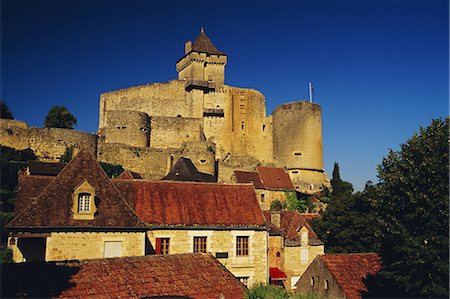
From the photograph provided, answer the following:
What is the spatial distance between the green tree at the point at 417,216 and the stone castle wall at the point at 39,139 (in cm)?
3340

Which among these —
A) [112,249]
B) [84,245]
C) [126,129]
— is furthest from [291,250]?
[126,129]

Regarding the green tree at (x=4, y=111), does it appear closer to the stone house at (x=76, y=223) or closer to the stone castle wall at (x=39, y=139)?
the stone castle wall at (x=39, y=139)

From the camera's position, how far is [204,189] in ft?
71.8

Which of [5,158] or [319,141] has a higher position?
[319,141]

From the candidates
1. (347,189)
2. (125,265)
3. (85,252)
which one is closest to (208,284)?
(125,265)

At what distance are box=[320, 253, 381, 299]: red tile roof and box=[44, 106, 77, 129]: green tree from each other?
44.9 metres

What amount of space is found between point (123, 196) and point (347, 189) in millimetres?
31463

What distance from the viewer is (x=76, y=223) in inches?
665

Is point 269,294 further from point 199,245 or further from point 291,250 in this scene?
point 291,250

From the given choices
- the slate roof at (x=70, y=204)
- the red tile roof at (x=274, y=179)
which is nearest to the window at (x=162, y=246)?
the slate roof at (x=70, y=204)

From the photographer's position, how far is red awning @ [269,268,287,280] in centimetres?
2563

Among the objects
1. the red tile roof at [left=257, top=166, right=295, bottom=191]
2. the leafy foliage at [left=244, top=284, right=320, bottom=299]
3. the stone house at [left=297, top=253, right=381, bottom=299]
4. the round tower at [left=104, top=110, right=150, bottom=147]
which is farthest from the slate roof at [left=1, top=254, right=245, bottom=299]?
the round tower at [left=104, top=110, right=150, bottom=147]

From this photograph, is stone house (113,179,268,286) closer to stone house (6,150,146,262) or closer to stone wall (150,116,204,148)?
stone house (6,150,146,262)

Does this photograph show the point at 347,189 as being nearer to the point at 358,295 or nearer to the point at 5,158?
the point at 358,295
